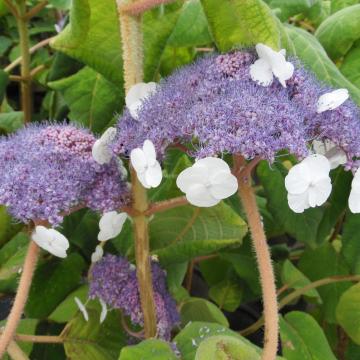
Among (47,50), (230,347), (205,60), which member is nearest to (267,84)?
(205,60)

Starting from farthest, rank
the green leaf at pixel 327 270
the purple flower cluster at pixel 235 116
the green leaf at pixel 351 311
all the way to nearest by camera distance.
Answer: the green leaf at pixel 327 270
the green leaf at pixel 351 311
the purple flower cluster at pixel 235 116

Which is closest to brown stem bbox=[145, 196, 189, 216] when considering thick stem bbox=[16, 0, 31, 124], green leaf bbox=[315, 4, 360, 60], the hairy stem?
the hairy stem

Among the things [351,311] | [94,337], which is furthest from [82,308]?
[351,311]

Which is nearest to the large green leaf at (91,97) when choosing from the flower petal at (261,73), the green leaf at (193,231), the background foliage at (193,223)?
the background foliage at (193,223)

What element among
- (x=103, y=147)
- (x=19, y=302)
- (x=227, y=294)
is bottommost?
(x=227, y=294)

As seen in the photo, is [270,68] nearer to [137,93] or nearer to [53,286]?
[137,93]

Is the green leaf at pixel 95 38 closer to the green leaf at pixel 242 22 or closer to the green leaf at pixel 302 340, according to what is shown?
the green leaf at pixel 242 22

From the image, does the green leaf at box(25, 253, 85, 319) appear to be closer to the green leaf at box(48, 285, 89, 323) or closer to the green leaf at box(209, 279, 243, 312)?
the green leaf at box(48, 285, 89, 323)

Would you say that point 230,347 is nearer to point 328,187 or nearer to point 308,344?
point 328,187
